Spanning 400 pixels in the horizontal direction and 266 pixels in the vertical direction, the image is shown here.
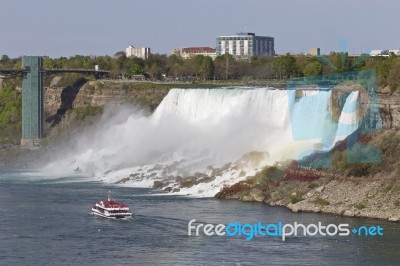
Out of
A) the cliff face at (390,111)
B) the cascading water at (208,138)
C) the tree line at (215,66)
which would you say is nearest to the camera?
the cliff face at (390,111)

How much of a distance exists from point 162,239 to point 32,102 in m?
44.1

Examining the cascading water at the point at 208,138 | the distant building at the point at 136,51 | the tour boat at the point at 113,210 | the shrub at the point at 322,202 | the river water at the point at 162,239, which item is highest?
the distant building at the point at 136,51

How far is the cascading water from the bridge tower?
6508mm

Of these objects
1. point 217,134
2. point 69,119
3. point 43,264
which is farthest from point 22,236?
point 69,119

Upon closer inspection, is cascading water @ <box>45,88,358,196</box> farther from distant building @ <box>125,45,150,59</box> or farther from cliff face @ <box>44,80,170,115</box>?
distant building @ <box>125,45,150,59</box>

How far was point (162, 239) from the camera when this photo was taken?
37.8 metres

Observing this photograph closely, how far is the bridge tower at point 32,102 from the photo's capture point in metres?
79.6

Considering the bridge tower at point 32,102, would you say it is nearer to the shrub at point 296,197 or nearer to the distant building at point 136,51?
the shrub at point 296,197

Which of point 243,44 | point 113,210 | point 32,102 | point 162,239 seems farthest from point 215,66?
point 243,44

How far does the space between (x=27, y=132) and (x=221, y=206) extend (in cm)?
3661

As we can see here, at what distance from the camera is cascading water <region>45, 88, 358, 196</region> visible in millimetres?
53062

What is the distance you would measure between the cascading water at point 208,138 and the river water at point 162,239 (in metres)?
5.89

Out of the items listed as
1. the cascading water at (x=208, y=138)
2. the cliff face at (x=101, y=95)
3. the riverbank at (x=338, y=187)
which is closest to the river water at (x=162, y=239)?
the riverbank at (x=338, y=187)

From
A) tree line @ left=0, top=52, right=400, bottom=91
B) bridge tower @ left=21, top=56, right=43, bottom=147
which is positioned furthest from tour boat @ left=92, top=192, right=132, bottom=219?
bridge tower @ left=21, top=56, right=43, bottom=147
